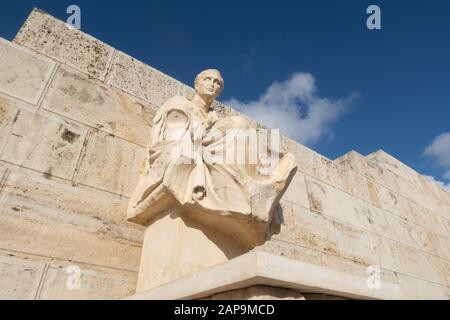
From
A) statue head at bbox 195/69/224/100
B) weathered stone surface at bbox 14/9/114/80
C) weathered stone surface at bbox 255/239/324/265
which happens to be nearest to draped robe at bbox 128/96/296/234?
statue head at bbox 195/69/224/100

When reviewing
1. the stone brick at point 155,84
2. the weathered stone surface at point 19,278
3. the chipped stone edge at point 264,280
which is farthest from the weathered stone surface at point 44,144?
the chipped stone edge at point 264,280

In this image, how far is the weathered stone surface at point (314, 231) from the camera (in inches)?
125

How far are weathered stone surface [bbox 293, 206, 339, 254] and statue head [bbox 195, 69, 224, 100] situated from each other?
5.19 ft

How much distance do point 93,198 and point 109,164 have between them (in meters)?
0.29

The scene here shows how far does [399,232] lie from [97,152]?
391 cm

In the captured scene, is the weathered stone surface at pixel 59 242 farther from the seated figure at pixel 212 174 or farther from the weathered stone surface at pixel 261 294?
the weathered stone surface at pixel 261 294

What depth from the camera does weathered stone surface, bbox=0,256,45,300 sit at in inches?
61.9

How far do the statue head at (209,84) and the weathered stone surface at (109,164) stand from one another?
66cm

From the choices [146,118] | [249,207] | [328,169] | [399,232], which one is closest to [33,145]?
[146,118]

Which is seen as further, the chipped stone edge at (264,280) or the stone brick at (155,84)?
the stone brick at (155,84)

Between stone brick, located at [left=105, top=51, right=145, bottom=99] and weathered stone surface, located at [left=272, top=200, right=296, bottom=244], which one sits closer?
stone brick, located at [left=105, top=51, right=145, bottom=99]

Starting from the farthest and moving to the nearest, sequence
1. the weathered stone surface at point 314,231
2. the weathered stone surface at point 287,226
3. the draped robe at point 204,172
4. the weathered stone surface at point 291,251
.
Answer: the weathered stone surface at point 314,231, the weathered stone surface at point 287,226, the weathered stone surface at point 291,251, the draped robe at point 204,172

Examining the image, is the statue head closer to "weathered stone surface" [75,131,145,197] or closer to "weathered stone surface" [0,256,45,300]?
"weathered stone surface" [75,131,145,197]
